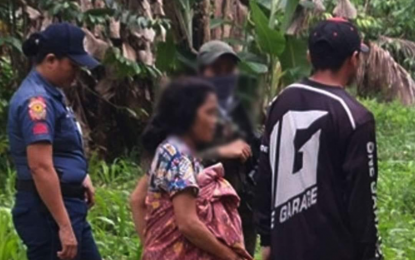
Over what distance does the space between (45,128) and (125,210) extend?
102 inches

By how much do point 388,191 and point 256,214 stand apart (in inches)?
160

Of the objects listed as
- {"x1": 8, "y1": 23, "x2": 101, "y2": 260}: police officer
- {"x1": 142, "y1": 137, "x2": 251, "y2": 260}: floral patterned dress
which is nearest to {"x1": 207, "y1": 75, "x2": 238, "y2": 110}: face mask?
{"x1": 142, "y1": 137, "x2": 251, "y2": 260}: floral patterned dress

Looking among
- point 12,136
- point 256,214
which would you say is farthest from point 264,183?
point 12,136

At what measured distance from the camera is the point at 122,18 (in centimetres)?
622

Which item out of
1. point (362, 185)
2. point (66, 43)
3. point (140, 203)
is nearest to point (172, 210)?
point (140, 203)

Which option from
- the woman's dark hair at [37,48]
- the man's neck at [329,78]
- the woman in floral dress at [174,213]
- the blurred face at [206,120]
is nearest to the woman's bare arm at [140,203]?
the woman in floral dress at [174,213]

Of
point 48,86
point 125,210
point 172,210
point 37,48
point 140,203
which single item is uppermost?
point 37,48

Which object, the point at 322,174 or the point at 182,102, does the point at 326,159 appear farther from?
the point at 182,102

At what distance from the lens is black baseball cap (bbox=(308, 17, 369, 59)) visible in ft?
9.52

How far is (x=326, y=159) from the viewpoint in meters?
2.91

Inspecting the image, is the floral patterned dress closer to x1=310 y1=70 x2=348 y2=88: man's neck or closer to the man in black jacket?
the man in black jacket

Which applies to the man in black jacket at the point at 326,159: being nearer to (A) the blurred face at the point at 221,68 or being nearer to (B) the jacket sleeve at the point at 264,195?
(B) the jacket sleeve at the point at 264,195

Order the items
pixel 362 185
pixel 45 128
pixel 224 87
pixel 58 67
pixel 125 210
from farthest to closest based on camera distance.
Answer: pixel 125 210 → pixel 58 67 → pixel 45 128 → pixel 362 185 → pixel 224 87

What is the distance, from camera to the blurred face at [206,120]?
1355mm
